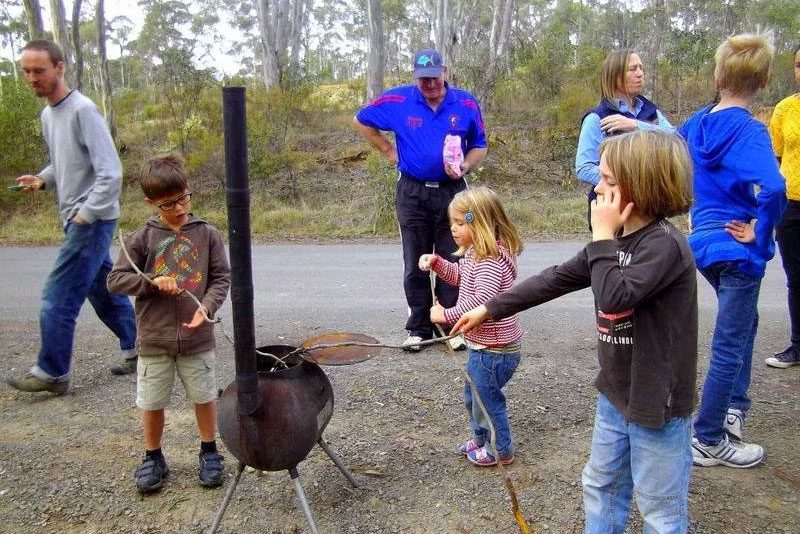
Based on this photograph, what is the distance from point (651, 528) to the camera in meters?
2.27

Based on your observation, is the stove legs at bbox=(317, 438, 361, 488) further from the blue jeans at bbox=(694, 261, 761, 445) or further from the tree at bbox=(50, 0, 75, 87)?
the tree at bbox=(50, 0, 75, 87)

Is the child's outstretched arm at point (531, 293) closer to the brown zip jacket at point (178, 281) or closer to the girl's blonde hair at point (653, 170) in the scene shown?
the girl's blonde hair at point (653, 170)

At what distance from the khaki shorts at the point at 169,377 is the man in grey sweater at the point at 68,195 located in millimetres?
1308

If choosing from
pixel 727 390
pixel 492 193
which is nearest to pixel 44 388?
pixel 492 193

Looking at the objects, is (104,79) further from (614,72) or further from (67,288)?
(614,72)

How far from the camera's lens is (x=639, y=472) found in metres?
2.24

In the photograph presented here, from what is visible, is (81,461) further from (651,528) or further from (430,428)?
(651,528)

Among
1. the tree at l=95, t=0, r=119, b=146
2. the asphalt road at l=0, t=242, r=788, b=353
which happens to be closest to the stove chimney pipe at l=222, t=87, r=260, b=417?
the asphalt road at l=0, t=242, r=788, b=353

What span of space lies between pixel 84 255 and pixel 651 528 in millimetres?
3557

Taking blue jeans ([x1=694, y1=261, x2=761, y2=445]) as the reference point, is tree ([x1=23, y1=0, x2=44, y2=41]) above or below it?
above

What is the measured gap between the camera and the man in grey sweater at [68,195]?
409cm

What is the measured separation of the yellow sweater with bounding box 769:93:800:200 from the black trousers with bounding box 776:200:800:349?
0.12 meters

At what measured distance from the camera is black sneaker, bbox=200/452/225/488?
3.22 metres

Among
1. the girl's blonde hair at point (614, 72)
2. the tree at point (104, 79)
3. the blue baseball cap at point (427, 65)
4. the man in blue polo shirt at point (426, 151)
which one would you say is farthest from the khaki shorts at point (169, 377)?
the tree at point (104, 79)
